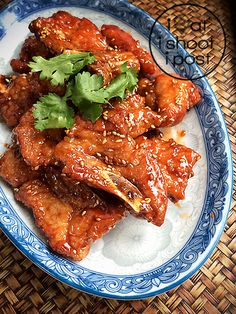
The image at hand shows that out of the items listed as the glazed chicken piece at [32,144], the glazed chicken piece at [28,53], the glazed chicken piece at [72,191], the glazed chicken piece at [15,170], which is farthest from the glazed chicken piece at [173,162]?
the glazed chicken piece at [28,53]

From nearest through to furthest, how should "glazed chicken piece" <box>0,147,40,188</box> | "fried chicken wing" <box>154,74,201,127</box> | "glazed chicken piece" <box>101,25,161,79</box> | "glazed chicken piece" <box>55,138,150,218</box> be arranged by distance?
"glazed chicken piece" <box>55,138,150,218</box>, "glazed chicken piece" <box>0,147,40,188</box>, "fried chicken wing" <box>154,74,201,127</box>, "glazed chicken piece" <box>101,25,161,79</box>

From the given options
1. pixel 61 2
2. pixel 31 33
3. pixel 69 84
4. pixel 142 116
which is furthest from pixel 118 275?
pixel 61 2

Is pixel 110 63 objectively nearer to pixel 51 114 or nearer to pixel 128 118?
pixel 128 118

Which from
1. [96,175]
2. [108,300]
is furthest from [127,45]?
[108,300]

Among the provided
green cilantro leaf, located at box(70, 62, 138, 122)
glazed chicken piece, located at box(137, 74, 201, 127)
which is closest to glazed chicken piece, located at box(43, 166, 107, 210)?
green cilantro leaf, located at box(70, 62, 138, 122)

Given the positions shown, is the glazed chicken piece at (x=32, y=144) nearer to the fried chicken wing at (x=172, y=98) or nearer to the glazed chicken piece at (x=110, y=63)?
the glazed chicken piece at (x=110, y=63)

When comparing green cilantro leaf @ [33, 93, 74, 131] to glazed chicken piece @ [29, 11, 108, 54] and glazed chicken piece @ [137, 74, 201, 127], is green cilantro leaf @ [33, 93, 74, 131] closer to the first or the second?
glazed chicken piece @ [29, 11, 108, 54]
